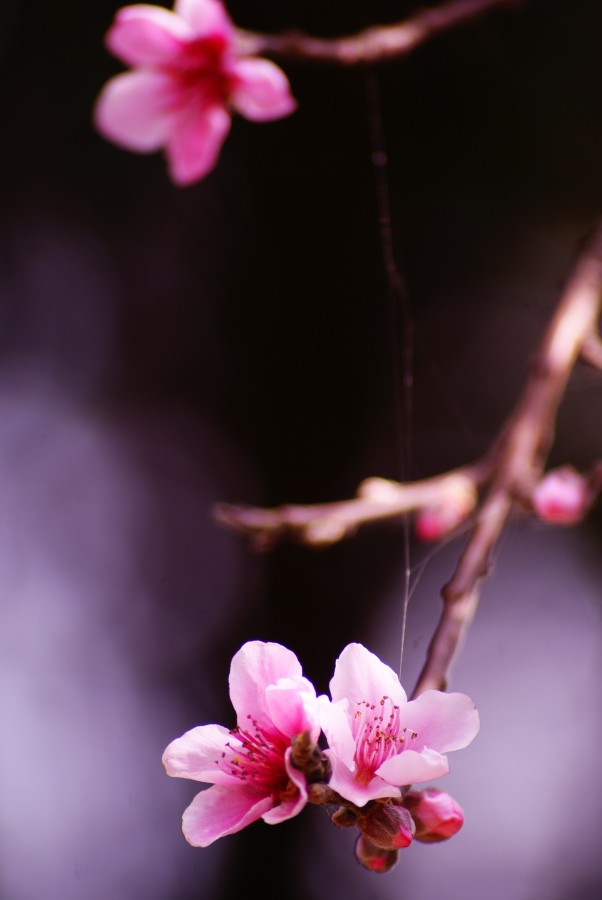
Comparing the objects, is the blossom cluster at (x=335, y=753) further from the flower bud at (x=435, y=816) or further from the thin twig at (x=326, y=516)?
the thin twig at (x=326, y=516)

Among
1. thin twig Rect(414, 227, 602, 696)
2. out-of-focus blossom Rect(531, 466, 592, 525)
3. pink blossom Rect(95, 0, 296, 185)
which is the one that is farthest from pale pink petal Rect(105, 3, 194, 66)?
out-of-focus blossom Rect(531, 466, 592, 525)

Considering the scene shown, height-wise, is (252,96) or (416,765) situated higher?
(252,96)

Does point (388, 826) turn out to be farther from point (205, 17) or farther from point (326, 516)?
point (205, 17)

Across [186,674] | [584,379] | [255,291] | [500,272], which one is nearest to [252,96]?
[584,379]

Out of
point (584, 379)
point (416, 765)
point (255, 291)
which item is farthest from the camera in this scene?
point (255, 291)

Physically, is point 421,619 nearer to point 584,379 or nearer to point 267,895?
point 584,379

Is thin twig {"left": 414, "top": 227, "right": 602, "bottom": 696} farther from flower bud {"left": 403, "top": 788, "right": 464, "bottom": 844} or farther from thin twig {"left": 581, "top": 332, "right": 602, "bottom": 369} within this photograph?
flower bud {"left": 403, "top": 788, "right": 464, "bottom": 844}

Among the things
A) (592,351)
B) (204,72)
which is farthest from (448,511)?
(204,72)
